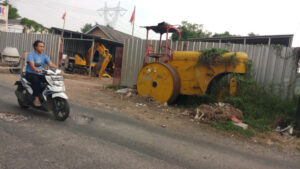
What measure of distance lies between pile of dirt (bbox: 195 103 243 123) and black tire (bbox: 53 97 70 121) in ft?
10.8

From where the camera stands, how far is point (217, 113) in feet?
19.4

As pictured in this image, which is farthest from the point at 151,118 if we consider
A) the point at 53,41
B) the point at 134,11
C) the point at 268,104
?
the point at 134,11

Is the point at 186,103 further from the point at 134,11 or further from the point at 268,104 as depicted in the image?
the point at 134,11

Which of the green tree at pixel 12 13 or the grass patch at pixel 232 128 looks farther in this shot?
the green tree at pixel 12 13

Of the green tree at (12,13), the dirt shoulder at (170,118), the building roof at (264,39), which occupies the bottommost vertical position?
the dirt shoulder at (170,118)

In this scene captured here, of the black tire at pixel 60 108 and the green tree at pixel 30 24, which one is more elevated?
the green tree at pixel 30 24

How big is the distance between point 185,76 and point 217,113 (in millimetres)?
1945

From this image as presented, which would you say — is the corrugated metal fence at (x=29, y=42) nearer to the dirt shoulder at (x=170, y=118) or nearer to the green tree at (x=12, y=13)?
the dirt shoulder at (x=170, y=118)

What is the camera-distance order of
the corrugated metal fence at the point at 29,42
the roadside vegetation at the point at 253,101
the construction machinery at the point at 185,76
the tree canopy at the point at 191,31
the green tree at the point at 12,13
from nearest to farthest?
1. the roadside vegetation at the point at 253,101
2. the construction machinery at the point at 185,76
3. the corrugated metal fence at the point at 29,42
4. the tree canopy at the point at 191,31
5. the green tree at the point at 12,13

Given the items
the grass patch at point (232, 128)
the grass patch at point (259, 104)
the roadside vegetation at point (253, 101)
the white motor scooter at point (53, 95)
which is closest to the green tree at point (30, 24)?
the white motor scooter at point (53, 95)

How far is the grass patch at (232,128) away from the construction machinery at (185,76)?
64.9 inches

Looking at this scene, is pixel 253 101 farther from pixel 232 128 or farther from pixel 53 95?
pixel 53 95

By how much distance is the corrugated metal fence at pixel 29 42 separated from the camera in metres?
15.9

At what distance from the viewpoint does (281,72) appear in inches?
293
